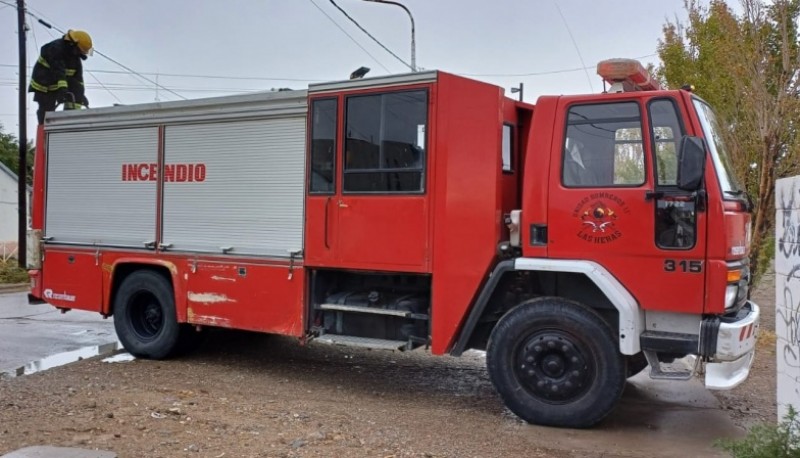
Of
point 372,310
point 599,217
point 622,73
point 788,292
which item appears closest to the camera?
point 788,292

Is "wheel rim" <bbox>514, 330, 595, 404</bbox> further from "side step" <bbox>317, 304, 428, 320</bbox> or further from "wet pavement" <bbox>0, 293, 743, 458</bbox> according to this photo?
"side step" <bbox>317, 304, 428, 320</bbox>

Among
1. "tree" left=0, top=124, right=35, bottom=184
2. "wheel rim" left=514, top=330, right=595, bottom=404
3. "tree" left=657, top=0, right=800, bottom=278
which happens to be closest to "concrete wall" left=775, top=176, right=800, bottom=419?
"wheel rim" left=514, top=330, right=595, bottom=404

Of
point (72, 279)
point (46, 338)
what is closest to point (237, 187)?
point (72, 279)

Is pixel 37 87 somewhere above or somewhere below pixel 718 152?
above

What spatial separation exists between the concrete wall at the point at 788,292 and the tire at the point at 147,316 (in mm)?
5811

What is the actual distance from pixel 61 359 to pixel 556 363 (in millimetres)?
5787

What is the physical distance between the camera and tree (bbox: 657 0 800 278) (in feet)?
28.1

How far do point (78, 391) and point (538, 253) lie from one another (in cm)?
434

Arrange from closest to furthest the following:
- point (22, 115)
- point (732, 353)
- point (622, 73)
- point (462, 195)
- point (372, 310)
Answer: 1. point (732, 353)
2. point (622, 73)
3. point (462, 195)
4. point (372, 310)
5. point (22, 115)

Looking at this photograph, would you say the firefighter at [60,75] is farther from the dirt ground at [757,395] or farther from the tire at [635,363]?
the dirt ground at [757,395]

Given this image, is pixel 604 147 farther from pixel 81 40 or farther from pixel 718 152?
pixel 81 40

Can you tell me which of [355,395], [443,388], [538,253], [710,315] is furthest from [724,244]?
[355,395]

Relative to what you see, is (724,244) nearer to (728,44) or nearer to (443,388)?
(443,388)

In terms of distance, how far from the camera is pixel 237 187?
6871 millimetres
